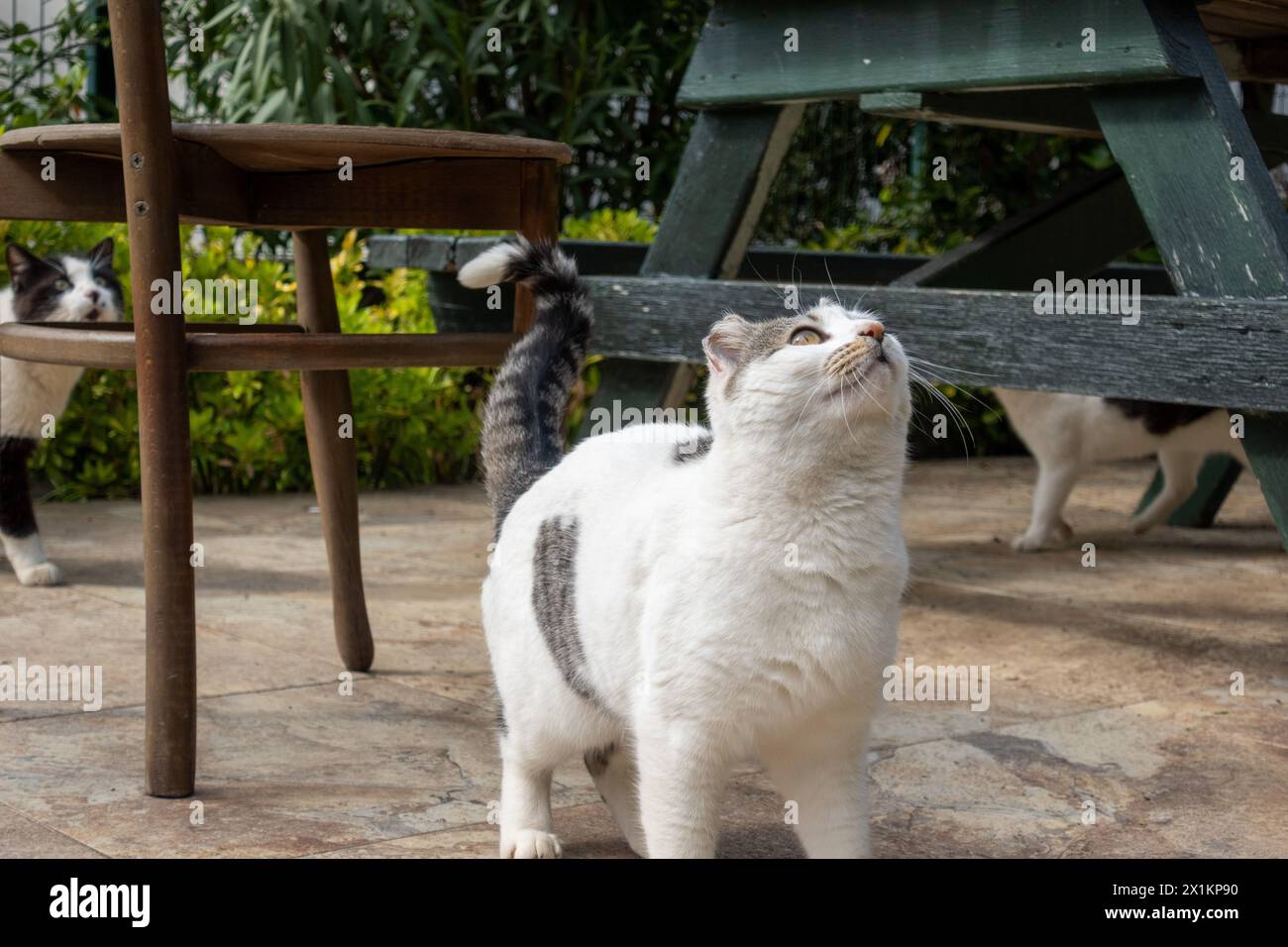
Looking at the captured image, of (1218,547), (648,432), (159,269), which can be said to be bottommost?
(1218,547)

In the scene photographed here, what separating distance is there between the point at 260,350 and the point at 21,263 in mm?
2353

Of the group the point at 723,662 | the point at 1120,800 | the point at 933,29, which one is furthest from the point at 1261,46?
the point at 723,662

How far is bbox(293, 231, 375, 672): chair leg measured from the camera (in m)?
2.97

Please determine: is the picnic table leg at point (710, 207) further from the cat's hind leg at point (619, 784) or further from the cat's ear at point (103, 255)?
the cat's ear at point (103, 255)

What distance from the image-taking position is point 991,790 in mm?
2355

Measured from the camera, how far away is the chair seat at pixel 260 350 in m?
2.25

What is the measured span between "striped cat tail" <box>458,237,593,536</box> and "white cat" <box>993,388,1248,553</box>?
2712 mm

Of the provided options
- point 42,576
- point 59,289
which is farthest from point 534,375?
point 59,289

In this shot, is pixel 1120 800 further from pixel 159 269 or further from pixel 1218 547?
pixel 1218 547

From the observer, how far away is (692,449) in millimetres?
2064

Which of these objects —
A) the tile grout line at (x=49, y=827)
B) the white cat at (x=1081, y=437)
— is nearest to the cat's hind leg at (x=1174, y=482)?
the white cat at (x=1081, y=437)

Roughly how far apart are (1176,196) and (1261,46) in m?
1.59

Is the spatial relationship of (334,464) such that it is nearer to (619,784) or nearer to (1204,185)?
(619,784)

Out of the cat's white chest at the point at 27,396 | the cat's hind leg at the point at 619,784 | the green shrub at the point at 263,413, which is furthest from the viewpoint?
the green shrub at the point at 263,413
